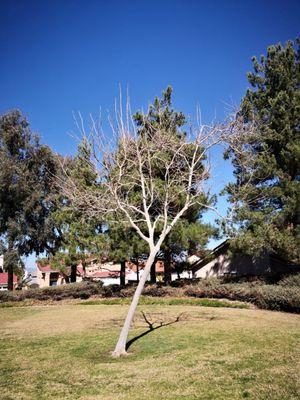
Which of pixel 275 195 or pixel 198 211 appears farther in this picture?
pixel 198 211

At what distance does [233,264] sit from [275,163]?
1280 centimetres

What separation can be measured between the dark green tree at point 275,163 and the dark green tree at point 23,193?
63.1ft

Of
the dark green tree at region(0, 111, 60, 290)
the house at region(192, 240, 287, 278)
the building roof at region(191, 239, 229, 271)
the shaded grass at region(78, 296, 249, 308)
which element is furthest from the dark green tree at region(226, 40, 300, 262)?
the dark green tree at region(0, 111, 60, 290)

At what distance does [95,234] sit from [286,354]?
63.2 feet

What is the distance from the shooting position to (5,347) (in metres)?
10.4

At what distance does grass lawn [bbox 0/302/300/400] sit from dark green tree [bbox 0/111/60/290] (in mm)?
19151

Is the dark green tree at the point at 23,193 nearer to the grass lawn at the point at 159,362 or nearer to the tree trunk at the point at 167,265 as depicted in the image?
the tree trunk at the point at 167,265

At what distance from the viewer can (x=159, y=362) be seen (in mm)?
7949

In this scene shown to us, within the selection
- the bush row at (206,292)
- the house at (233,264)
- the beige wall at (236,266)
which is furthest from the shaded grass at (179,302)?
the beige wall at (236,266)

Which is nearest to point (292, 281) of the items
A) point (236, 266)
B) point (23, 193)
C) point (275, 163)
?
point (275, 163)

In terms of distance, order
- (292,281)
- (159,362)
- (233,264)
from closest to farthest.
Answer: (159,362) < (292,281) < (233,264)

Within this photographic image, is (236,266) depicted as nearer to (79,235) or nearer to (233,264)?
(233,264)

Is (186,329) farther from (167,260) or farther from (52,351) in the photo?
(167,260)

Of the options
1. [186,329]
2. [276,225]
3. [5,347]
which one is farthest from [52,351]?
[276,225]
